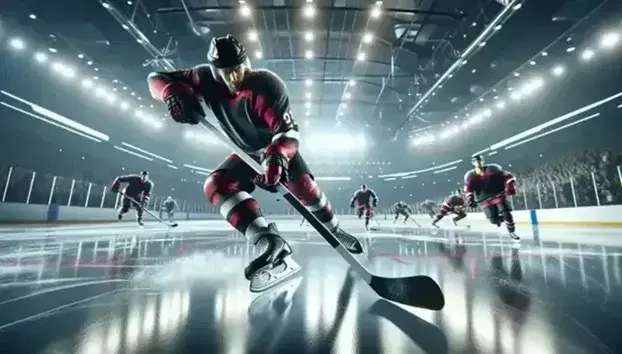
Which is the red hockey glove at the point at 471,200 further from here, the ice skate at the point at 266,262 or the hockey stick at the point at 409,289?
the ice skate at the point at 266,262

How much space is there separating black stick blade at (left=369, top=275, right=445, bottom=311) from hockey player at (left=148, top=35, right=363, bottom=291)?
677mm

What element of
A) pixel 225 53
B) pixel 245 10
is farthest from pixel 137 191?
pixel 225 53

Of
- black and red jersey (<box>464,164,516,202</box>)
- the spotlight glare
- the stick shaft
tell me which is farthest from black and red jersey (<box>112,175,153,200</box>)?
the spotlight glare

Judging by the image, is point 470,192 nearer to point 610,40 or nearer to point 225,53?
point 225,53

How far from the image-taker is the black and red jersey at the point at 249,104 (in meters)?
2.01

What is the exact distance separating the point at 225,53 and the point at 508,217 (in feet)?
19.3

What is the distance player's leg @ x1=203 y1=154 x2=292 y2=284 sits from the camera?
1.77 metres

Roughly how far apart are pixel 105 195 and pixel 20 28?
8.77 metres

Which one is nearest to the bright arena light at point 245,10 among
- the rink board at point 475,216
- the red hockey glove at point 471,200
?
the red hockey glove at point 471,200

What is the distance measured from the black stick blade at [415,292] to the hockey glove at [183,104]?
1.72 meters

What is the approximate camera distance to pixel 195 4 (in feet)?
34.2

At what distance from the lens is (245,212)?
2.00 metres

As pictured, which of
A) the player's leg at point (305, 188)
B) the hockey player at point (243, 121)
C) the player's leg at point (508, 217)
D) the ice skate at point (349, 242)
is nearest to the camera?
the hockey player at point (243, 121)

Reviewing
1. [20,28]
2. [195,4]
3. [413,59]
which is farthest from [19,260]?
[413,59]
